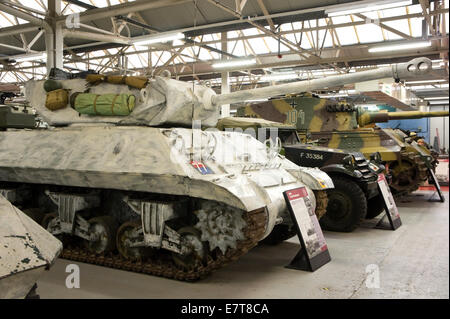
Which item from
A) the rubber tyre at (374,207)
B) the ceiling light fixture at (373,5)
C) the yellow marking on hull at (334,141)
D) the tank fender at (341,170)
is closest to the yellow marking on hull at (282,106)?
the yellow marking on hull at (334,141)

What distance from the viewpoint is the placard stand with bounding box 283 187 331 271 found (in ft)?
20.2

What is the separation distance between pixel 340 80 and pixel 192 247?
287cm

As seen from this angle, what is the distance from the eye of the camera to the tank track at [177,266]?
538 centimetres

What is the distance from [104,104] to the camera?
671cm

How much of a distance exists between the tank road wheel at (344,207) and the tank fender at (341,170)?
17 centimetres

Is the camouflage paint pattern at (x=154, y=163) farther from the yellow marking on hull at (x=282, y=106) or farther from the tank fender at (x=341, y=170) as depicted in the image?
the yellow marking on hull at (x=282, y=106)

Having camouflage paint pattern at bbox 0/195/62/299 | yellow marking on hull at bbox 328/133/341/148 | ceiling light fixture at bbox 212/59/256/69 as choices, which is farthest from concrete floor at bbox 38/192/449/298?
ceiling light fixture at bbox 212/59/256/69

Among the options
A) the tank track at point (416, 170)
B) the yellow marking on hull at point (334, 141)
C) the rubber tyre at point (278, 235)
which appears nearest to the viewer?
the rubber tyre at point (278, 235)

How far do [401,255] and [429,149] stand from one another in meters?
7.62

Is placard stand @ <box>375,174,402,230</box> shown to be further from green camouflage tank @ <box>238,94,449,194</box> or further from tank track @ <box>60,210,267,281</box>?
tank track @ <box>60,210,267,281</box>

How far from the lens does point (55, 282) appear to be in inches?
225

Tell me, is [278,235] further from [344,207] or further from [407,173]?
[407,173]
